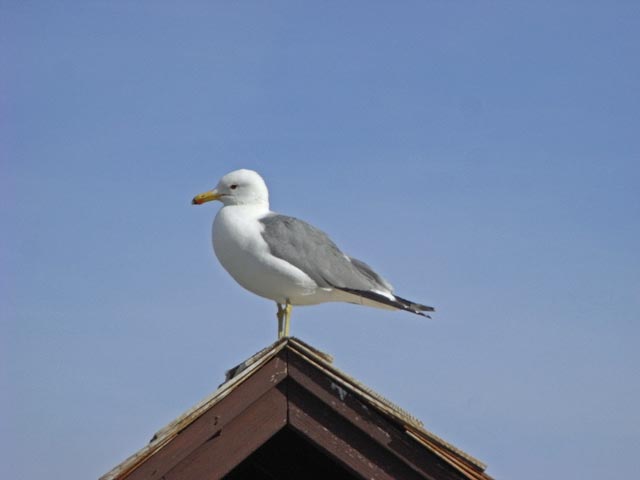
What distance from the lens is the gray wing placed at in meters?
8.62

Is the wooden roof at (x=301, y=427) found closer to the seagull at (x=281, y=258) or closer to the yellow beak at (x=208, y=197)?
the seagull at (x=281, y=258)

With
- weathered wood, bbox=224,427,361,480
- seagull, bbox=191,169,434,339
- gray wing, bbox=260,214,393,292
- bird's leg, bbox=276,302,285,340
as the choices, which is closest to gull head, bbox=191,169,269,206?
seagull, bbox=191,169,434,339

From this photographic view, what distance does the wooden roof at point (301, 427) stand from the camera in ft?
14.2

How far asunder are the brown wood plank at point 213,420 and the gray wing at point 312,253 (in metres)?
4.01

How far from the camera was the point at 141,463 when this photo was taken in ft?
13.9

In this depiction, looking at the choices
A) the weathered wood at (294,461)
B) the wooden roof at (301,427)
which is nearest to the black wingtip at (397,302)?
the weathered wood at (294,461)

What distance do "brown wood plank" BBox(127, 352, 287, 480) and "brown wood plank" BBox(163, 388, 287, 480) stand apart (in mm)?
35

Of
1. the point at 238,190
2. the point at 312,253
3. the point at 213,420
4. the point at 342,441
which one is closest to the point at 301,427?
the point at 342,441

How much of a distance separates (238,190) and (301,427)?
5.14 m

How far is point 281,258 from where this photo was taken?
27.8 ft

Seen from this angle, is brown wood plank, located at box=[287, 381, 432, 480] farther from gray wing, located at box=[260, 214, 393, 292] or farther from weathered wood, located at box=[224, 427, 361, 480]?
gray wing, located at box=[260, 214, 393, 292]

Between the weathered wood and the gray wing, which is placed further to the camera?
the gray wing

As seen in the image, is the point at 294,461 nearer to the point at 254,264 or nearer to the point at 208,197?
the point at 254,264

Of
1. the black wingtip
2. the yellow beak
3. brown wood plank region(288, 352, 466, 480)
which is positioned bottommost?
brown wood plank region(288, 352, 466, 480)
